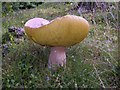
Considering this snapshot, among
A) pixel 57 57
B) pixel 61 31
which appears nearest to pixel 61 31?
pixel 61 31

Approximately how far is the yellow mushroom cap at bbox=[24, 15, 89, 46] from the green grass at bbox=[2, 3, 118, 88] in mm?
231

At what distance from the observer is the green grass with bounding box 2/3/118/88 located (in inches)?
88.7

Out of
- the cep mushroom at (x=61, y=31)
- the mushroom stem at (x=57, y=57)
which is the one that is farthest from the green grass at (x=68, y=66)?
the cep mushroom at (x=61, y=31)

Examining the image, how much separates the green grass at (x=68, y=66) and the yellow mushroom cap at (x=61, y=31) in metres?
0.23

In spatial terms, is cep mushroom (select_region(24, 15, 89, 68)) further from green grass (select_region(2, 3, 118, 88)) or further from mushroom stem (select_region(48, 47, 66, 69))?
green grass (select_region(2, 3, 118, 88))

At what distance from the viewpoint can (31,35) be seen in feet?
7.78

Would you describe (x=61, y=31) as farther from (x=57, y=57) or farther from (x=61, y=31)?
(x=57, y=57)

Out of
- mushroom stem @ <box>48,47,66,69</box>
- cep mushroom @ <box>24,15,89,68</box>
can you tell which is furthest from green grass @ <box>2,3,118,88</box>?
cep mushroom @ <box>24,15,89,68</box>

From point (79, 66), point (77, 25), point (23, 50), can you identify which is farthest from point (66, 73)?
point (23, 50)

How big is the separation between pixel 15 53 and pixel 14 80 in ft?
1.57

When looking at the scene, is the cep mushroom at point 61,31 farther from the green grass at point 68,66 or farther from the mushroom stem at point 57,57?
the green grass at point 68,66

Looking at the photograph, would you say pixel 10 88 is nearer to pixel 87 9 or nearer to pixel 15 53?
pixel 15 53

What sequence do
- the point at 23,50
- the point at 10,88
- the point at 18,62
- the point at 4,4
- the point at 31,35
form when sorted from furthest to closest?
the point at 4,4 < the point at 23,50 < the point at 18,62 < the point at 31,35 < the point at 10,88

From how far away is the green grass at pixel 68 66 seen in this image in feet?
7.39
